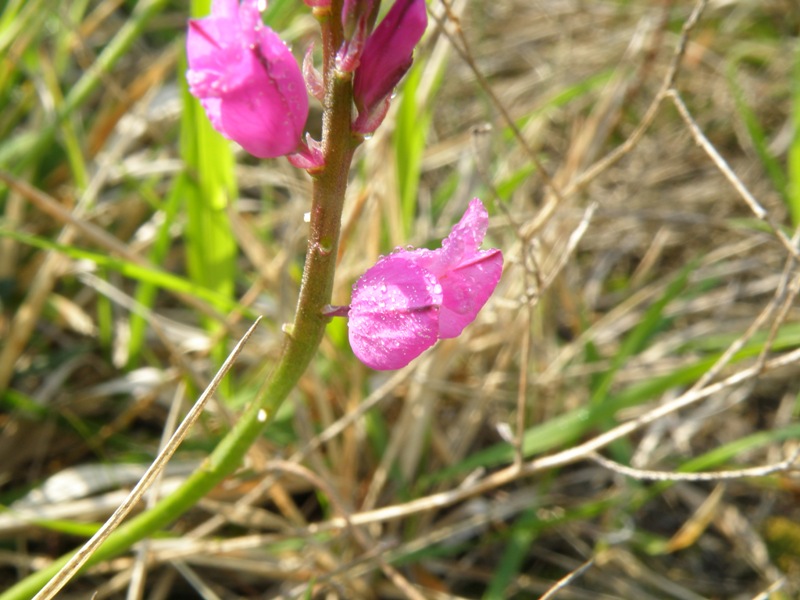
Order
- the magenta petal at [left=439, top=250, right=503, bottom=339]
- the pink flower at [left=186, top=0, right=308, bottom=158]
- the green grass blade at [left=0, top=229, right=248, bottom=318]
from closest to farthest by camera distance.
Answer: the pink flower at [left=186, top=0, right=308, bottom=158] → the magenta petal at [left=439, top=250, right=503, bottom=339] → the green grass blade at [left=0, top=229, right=248, bottom=318]

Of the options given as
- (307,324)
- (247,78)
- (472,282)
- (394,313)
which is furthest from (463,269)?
(247,78)

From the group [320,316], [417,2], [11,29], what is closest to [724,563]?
[320,316]

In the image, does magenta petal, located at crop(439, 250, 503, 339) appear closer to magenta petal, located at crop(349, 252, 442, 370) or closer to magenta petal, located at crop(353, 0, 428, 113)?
magenta petal, located at crop(349, 252, 442, 370)

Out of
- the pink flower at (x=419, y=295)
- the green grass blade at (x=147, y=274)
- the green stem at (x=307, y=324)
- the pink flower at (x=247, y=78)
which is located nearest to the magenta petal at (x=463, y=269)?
the pink flower at (x=419, y=295)

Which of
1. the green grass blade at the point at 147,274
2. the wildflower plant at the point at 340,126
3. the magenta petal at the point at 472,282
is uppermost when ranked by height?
the wildflower plant at the point at 340,126

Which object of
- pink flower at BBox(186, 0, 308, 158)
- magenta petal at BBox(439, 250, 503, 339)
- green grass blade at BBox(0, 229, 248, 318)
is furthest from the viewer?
green grass blade at BBox(0, 229, 248, 318)

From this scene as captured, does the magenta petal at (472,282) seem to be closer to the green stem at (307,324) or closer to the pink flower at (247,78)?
the green stem at (307,324)

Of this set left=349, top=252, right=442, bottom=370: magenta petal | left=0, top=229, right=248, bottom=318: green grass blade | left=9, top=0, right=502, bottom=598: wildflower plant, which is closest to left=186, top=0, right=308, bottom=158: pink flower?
left=9, top=0, right=502, bottom=598: wildflower plant
